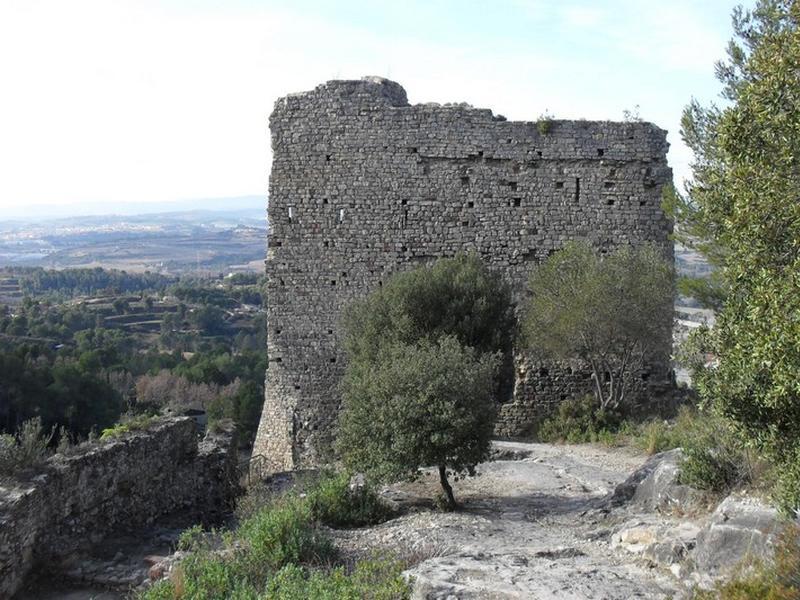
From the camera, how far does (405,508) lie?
9.67 m

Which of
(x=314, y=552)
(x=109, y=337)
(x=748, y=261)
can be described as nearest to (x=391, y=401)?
(x=314, y=552)

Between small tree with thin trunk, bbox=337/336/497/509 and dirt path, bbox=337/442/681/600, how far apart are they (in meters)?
0.63

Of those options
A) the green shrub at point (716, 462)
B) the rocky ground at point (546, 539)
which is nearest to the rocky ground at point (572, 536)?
the rocky ground at point (546, 539)

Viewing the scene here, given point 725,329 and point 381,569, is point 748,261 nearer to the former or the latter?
point 725,329

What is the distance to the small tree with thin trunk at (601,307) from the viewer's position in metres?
13.2

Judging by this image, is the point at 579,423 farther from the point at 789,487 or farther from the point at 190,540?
the point at 789,487

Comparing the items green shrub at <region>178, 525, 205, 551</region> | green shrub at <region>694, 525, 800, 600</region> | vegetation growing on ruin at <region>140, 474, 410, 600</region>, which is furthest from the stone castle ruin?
green shrub at <region>694, 525, 800, 600</region>

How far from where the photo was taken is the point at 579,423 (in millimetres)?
14156


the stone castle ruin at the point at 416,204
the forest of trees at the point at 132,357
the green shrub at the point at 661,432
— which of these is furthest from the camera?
the forest of trees at the point at 132,357

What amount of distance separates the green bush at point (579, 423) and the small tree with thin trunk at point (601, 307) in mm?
223

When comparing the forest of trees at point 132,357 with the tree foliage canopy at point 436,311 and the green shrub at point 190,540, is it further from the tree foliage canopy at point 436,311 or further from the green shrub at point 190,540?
the green shrub at point 190,540

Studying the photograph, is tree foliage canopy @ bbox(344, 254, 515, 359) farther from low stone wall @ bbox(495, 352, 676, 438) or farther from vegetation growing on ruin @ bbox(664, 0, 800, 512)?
vegetation growing on ruin @ bbox(664, 0, 800, 512)

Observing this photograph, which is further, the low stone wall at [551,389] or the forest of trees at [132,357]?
the forest of trees at [132,357]

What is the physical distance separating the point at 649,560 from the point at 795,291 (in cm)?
273
